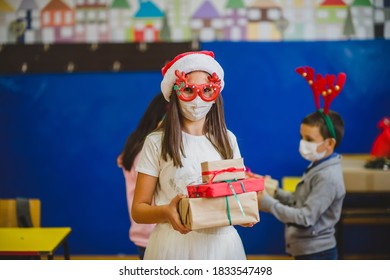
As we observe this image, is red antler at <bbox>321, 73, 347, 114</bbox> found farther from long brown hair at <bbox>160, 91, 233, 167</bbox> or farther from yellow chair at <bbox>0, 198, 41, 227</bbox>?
yellow chair at <bbox>0, 198, 41, 227</bbox>

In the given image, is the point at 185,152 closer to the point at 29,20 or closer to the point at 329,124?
the point at 329,124

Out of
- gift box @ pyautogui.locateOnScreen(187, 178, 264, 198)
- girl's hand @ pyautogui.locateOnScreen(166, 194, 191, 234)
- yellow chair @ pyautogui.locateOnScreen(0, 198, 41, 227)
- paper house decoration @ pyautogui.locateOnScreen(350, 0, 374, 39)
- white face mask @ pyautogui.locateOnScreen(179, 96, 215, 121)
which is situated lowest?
yellow chair @ pyautogui.locateOnScreen(0, 198, 41, 227)

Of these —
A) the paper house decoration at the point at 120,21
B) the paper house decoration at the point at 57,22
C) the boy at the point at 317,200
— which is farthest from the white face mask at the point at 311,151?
the paper house decoration at the point at 57,22

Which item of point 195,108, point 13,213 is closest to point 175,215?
point 195,108

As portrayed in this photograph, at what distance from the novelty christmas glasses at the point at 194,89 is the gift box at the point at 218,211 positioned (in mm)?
311

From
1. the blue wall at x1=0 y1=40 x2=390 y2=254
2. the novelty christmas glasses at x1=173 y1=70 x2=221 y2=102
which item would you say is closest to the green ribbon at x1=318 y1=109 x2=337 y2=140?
the blue wall at x1=0 y1=40 x2=390 y2=254

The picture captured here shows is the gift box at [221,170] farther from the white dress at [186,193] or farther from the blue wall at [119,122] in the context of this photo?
the blue wall at [119,122]

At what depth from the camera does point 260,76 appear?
2.72 m

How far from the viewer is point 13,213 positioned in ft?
8.00

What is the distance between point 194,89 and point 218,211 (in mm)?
366

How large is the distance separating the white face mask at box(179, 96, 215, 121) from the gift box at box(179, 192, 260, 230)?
277 millimetres

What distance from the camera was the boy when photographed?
208 centimetres

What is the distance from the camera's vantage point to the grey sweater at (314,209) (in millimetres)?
2076
